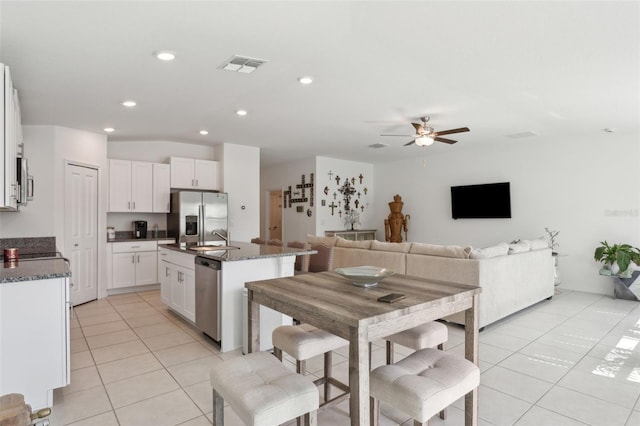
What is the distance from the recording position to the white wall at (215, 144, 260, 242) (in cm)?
664

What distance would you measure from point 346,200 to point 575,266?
4725 millimetres

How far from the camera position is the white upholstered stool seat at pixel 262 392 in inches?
56.6

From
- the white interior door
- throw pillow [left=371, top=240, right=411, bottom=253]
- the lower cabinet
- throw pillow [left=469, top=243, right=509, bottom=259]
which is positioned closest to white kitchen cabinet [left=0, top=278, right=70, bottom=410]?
the lower cabinet

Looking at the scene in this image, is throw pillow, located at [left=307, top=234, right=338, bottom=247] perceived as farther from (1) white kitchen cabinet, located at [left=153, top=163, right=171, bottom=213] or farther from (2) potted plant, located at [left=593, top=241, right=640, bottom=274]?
(2) potted plant, located at [left=593, top=241, right=640, bottom=274]

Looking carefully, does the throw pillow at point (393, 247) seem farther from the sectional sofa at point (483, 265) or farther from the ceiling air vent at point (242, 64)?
the ceiling air vent at point (242, 64)

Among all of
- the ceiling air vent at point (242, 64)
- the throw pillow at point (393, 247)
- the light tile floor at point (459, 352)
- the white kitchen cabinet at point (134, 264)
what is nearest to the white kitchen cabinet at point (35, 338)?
the light tile floor at point (459, 352)

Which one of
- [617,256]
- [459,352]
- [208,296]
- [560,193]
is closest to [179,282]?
[208,296]

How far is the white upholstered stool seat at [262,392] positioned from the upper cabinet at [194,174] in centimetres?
519

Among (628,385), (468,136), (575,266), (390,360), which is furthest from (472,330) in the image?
(575,266)

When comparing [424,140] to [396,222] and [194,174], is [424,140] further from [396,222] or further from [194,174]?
[194,174]

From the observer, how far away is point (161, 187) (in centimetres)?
625

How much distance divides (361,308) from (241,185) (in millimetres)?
Result: 5552

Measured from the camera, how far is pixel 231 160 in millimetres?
6676

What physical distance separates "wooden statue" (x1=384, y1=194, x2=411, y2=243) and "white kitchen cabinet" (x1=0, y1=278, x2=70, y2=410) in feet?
22.2
